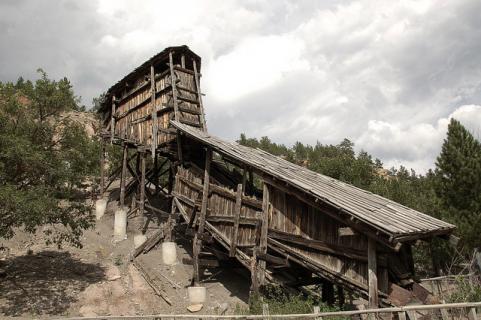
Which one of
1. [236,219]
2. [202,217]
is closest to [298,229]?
[236,219]

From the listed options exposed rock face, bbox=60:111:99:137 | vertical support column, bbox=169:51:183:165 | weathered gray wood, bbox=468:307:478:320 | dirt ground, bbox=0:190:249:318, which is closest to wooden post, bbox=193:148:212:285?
dirt ground, bbox=0:190:249:318

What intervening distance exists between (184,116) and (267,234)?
29.9ft

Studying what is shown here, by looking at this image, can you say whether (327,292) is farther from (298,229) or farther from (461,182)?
(461,182)

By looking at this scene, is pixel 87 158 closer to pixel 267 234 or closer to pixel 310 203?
pixel 267 234

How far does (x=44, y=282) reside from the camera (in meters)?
15.8

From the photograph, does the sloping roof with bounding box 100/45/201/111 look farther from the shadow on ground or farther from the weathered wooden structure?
the shadow on ground

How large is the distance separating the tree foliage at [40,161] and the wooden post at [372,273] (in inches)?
410

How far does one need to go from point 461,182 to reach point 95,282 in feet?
61.5

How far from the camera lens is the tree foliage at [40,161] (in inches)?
527

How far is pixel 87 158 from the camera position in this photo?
1683cm

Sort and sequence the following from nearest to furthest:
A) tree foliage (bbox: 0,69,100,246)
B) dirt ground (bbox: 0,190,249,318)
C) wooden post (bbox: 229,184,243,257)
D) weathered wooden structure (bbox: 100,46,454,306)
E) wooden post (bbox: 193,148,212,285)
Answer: weathered wooden structure (bbox: 100,46,454,306) < tree foliage (bbox: 0,69,100,246) < dirt ground (bbox: 0,190,249,318) < wooden post (bbox: 229,184,243,257) < wooden post (bbox: 193,148,212,285)

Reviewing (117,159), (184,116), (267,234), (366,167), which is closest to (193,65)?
(184,116)

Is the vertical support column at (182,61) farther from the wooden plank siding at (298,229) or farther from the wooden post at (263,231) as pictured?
the wooden post at (263,231)

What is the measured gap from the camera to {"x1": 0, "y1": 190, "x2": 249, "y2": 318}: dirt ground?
46.8 feet
